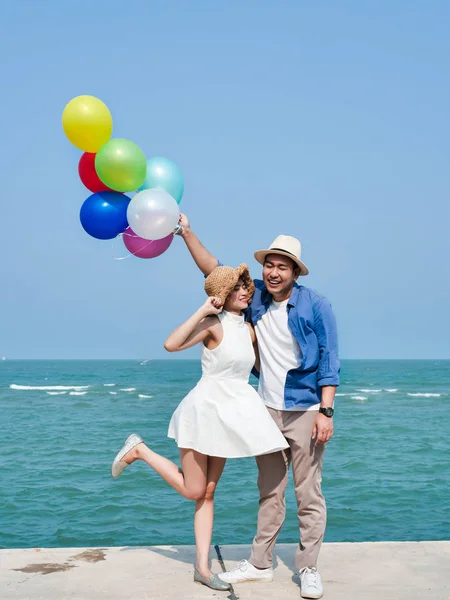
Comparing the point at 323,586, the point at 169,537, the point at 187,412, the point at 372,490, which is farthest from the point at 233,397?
the point at 372,490

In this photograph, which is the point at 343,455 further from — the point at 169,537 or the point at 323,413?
the point at 323,413

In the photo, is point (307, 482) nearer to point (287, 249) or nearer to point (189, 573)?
point (189, 573)

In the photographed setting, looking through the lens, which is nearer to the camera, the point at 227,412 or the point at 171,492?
the point at 227,412

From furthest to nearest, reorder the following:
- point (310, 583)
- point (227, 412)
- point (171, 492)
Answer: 1. point (171, 492)
2. point (227, 412)
3. point (310, 583)

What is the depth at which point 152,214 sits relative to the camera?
14.6 feet

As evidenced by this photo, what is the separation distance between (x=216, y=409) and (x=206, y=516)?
74 centimetres

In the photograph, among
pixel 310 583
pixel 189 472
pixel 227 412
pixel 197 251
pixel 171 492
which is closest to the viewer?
pixel 310 583

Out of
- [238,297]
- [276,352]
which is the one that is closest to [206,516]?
[276,352]

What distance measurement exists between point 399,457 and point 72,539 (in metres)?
8.82

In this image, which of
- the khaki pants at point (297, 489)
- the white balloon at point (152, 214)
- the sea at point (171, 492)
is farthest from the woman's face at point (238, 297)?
the sea at point (171, 492)

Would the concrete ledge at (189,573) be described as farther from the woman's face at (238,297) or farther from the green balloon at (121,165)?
the green balloon at (121,165)

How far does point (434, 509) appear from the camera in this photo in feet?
34.5

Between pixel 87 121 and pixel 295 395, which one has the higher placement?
pixel 87 121

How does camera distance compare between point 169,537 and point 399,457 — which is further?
point 399,457
